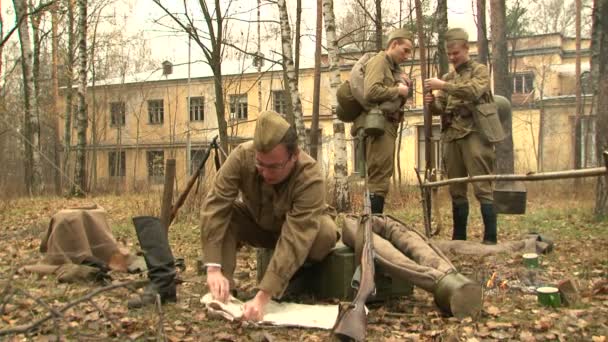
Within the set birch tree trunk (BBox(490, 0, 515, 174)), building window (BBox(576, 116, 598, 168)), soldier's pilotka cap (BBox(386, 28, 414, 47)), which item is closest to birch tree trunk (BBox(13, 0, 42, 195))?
birch tree trunk (BBox(490, 0, 515, 174))

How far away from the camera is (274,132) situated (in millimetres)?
3127

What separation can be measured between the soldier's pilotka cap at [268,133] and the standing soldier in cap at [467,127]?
2.61 meters

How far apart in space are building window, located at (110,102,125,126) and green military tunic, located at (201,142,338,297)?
33607mm

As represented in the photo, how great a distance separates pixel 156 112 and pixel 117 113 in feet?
7.68

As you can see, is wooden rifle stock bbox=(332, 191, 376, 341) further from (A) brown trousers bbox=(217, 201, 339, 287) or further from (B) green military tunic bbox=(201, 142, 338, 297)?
(A) brown trousers bbox=(217, 201, 339, 287)

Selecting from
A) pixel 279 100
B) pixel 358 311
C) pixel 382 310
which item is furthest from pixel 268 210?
pixel 279 100

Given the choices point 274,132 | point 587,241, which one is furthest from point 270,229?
point 587,241

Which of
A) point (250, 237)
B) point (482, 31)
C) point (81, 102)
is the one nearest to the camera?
point (250, 237)

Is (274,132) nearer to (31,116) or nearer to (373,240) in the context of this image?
(373,240)

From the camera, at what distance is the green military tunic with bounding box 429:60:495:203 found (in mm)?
5297

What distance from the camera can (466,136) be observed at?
5418mm

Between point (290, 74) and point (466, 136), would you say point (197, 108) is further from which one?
point (466, 136)

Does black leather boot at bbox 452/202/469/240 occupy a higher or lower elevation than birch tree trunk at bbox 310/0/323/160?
lower

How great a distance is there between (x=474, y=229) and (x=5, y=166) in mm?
22714
